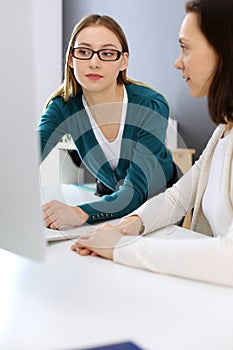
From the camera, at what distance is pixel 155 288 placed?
23.3 inches

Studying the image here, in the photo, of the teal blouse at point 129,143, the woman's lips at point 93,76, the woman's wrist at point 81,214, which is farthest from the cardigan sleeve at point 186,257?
the woman's lips at point 93,76

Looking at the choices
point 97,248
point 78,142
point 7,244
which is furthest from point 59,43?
point 7,244

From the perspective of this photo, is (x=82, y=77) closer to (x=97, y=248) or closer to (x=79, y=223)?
(x=79, y=223)

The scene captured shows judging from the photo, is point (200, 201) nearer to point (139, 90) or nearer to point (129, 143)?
point (129, 143)

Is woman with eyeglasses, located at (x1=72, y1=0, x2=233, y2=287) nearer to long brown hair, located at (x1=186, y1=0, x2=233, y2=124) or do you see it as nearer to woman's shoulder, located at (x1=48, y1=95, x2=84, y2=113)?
long brown hair, located at (x1=186, y1=0, x2=233, y2=124)

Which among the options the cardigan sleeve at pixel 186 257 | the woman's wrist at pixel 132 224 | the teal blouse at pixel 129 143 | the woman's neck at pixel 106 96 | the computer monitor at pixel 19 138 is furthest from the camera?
the woman's neck at pixel 106 96

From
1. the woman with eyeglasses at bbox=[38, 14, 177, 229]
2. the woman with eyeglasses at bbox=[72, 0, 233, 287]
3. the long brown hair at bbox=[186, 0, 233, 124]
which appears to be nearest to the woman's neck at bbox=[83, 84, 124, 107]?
the woman with eyeglasses at bbox=[38, 14, 177, 229]

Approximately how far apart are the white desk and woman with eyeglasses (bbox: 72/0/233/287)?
2cm

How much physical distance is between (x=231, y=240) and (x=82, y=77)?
63cm

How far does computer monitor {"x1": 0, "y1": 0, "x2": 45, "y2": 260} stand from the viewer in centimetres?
37

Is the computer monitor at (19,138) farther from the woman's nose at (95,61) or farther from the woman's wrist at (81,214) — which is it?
the woman's nose at (95,61)

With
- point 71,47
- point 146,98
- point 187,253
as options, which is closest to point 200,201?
point 187,253

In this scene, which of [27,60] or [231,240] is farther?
[231,240]

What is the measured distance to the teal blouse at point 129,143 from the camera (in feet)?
3.51
